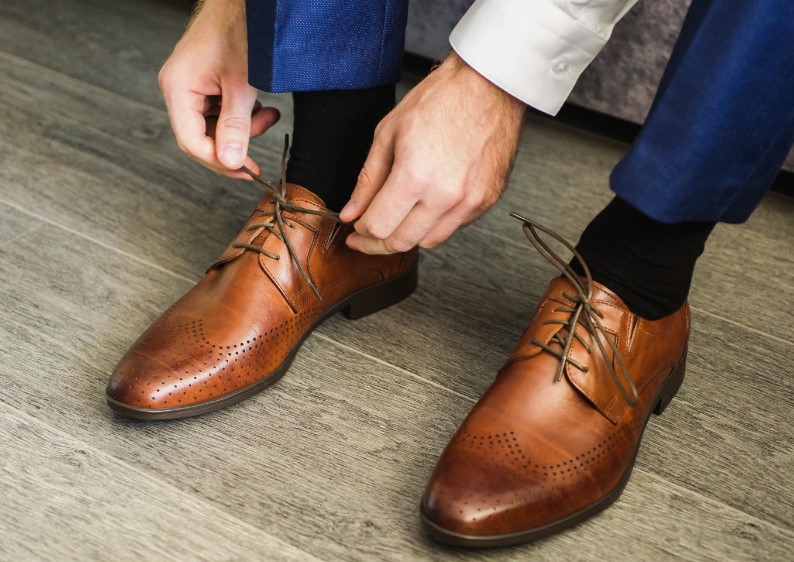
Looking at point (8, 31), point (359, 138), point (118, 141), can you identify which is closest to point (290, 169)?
point (359, 138)

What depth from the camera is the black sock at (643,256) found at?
770 mm

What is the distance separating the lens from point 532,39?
76 centimetres

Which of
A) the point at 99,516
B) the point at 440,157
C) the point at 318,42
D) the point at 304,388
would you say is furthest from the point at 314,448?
the point at 318,42

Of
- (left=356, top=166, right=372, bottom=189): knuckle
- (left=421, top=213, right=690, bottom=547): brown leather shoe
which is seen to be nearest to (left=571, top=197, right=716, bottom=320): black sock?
(left=421, top=213, right=690, bottom=547): brown leather shoe

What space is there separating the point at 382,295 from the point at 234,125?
0.27 metres

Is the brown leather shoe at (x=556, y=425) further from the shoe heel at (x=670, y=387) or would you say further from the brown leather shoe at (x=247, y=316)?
the brown leather shoe at (x=247, y=316)

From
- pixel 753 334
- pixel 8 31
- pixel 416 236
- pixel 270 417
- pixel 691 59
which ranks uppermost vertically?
pixel 691 59

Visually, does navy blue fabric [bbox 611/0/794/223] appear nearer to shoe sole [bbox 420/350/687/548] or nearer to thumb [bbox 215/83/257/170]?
shoe sole [bbox 420/350/687/548]

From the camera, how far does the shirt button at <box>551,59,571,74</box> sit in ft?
2.57

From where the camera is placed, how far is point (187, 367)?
2.71 ft

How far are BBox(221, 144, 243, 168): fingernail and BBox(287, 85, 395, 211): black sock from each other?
2.8 inches

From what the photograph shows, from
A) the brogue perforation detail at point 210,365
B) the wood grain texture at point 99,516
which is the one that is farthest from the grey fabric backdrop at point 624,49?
the wood grain texture at point 99,516

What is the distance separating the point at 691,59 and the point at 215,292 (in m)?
0.51

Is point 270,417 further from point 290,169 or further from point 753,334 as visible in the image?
point 753,334
